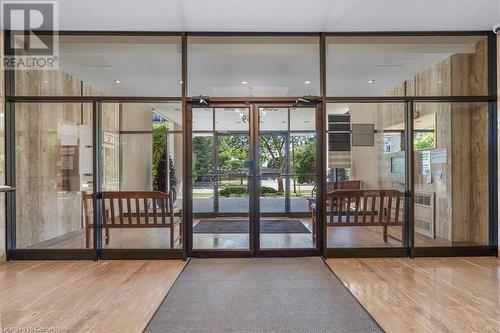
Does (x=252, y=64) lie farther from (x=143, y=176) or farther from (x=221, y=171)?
(x=143, y=176)

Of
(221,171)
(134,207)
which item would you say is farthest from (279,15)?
(134,207)

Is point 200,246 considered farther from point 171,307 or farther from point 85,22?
point 85,22

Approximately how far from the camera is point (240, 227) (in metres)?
4.50

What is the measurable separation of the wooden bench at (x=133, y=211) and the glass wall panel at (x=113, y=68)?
4.66 feet

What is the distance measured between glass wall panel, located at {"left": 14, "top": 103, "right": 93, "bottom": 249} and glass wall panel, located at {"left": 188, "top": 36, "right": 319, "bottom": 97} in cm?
165

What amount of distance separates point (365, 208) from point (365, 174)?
489 millimetres

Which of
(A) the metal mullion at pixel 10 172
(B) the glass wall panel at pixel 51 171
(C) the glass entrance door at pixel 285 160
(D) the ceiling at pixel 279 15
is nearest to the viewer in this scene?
(D) the ceiling at pixel 279 15

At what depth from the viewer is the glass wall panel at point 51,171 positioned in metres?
4.31

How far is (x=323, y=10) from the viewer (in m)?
3.77

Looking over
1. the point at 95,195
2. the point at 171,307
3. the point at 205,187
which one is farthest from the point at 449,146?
the point at 95,195

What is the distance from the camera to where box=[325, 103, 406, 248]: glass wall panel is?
4402 mm

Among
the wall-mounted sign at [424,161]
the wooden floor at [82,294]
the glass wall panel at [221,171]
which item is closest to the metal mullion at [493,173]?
the wall-mounted sign at [424,161]

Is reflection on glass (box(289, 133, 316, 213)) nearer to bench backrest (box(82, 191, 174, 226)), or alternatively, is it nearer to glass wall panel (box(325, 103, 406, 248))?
glass wall panel (box(325, 103, 406, 248))

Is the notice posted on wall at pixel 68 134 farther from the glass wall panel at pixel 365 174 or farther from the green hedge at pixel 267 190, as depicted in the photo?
the glass wall panel at pixel 365 174
